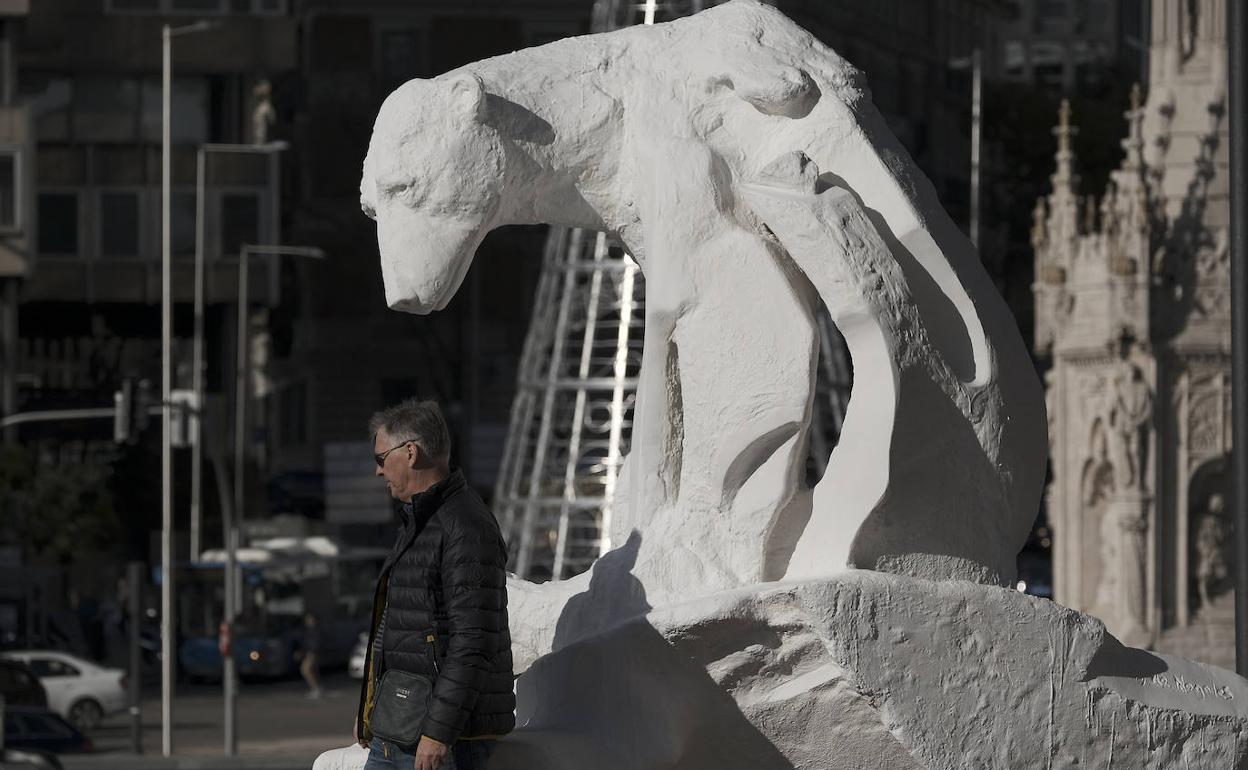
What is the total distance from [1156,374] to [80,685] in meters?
12.4

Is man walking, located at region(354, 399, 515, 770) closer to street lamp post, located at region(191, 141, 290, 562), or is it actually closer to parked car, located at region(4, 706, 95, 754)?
parked car, located at region(4, 706, 95, 754)

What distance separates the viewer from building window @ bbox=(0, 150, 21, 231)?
46.7m

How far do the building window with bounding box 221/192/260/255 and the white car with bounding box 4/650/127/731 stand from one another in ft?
74.5

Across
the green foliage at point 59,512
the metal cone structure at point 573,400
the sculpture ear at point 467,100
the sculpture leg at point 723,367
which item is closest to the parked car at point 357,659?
the green foliage at point 59,512

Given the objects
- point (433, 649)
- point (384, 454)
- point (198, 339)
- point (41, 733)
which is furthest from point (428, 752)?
point (198, 339)

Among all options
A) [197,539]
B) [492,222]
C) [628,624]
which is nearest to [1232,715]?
[628,624]

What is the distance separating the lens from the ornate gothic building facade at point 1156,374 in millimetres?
31156

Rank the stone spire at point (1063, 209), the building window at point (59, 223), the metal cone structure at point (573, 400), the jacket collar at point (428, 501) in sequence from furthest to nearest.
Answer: the building window at point (59, 223) → the stone spire at point (1063, 209) → the metal cone structure at point (573, 400) → the jacket collar at point (428, 501)

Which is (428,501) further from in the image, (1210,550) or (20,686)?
(1210,550)

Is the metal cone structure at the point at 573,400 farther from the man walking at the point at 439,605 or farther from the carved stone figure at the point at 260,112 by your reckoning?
the carved stone figure at the point at 260,112

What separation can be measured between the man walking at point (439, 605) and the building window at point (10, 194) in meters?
40.2

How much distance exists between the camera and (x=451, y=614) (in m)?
7.40

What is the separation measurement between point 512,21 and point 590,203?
5649cm

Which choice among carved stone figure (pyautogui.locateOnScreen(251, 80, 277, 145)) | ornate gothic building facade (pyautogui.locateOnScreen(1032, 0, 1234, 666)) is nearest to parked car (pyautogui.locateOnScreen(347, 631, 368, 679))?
ornate gothic building facade (pyautogui.locateOnScreen(1032, 0, 1234, 666))
